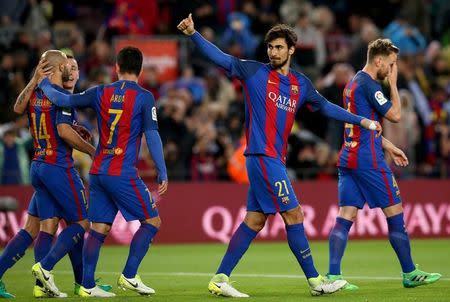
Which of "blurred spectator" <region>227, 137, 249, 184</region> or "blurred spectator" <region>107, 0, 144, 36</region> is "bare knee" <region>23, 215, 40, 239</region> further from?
"blurred spectator" <region>107, 0, 144, 36</region>

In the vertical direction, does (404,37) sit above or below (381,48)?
above

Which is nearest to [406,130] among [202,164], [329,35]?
[202,164]

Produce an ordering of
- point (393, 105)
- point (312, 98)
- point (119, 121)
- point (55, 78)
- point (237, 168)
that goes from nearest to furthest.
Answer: point (119, 121)
point (312, 98)
point (55, 78)
point (393, 105)
point (237, 168)

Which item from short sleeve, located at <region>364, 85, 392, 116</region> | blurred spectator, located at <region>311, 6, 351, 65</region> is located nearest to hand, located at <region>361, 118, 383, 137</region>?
short sleeve, located at <region>364, 85, 392, 116</region>

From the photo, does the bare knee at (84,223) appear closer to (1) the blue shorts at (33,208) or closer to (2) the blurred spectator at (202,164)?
(1) the blue shorts at (33,208)

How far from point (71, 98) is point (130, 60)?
26.9 inches

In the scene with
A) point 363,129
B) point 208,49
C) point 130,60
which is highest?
point 208,49

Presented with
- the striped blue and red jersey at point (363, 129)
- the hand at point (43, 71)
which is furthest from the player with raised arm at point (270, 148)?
the hand at point (43, 71)

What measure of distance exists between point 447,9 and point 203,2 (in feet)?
19.1

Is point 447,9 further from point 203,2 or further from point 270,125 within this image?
point 270,125

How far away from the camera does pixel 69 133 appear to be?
1121 cm

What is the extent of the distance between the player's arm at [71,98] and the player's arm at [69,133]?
0.20 m

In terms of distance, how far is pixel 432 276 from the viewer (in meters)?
11.8

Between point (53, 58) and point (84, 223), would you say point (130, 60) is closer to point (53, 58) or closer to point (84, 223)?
point (53, 58)
